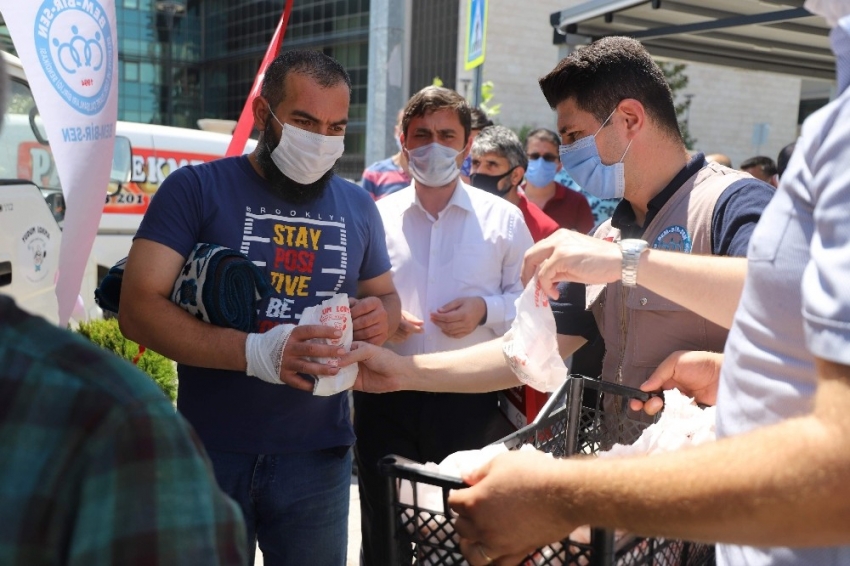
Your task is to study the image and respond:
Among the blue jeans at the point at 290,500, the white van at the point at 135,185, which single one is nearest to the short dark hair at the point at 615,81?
the blue jeans at the point at 290,500

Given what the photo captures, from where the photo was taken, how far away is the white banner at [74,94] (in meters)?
2.81

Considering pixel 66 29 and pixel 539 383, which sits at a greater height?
pixel 66 29

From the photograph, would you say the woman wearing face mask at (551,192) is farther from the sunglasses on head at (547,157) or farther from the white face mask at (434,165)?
the white face mask at (434,165)

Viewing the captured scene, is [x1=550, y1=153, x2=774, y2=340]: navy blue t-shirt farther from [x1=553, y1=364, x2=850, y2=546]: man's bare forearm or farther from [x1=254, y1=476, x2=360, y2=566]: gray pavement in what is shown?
[x1=254, y1=476, x2=360, y2=566]: gray pavement

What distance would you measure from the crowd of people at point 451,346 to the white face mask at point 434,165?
0.5 inches

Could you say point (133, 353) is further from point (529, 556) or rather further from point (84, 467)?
point (84, 467)

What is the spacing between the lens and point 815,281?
0.90 m

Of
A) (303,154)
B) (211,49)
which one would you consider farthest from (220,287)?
(211,49)

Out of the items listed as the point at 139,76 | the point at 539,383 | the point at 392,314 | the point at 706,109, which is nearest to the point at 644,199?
the point at 539,383

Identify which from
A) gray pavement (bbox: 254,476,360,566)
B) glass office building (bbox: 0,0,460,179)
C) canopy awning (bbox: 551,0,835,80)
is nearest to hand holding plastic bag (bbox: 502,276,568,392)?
gray pavement (bbox: 254,476,360,566)

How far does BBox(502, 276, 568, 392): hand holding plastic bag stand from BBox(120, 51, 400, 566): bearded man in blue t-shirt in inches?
21.9

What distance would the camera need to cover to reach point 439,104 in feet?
11.9

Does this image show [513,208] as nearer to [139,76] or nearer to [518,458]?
[518,458]

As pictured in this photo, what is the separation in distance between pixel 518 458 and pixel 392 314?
1.67 metres
